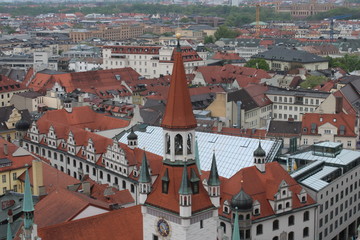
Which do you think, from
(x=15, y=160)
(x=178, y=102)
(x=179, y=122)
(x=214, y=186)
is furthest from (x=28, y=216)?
(x=15, y=160)

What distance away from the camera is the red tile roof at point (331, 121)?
11319cm

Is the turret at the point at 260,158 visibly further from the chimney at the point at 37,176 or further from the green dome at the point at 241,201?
the chimney at the point at 37,176

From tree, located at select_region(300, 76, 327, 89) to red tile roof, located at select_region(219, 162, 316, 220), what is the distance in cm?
10267

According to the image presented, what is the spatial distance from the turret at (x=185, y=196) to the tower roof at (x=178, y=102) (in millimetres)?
3705

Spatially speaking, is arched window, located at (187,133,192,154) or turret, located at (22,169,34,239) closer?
arched window, located at (187,133,192,154)

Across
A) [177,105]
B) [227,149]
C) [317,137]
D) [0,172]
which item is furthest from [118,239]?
[317,137]

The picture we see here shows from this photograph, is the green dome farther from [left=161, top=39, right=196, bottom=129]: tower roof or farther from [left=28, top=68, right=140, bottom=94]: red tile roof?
[left=28, top=68, right=140, bottom=94]: red tile roof

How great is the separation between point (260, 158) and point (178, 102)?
2778 centimetres

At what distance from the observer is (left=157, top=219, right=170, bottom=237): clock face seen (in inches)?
1868

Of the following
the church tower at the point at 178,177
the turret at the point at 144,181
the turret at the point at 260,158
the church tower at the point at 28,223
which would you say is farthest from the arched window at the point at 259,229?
the church tower at the point at 28,223

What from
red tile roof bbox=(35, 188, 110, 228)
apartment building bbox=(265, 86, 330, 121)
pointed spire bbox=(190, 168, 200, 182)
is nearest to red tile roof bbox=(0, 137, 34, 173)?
red tile roof bbox=(35, 188, 110, 228)

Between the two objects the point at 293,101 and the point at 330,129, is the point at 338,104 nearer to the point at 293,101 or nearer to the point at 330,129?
the point at 330,129

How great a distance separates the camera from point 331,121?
376 ft

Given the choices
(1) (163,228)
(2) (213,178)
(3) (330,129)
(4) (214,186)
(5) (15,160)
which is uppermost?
(2) (213,178)
